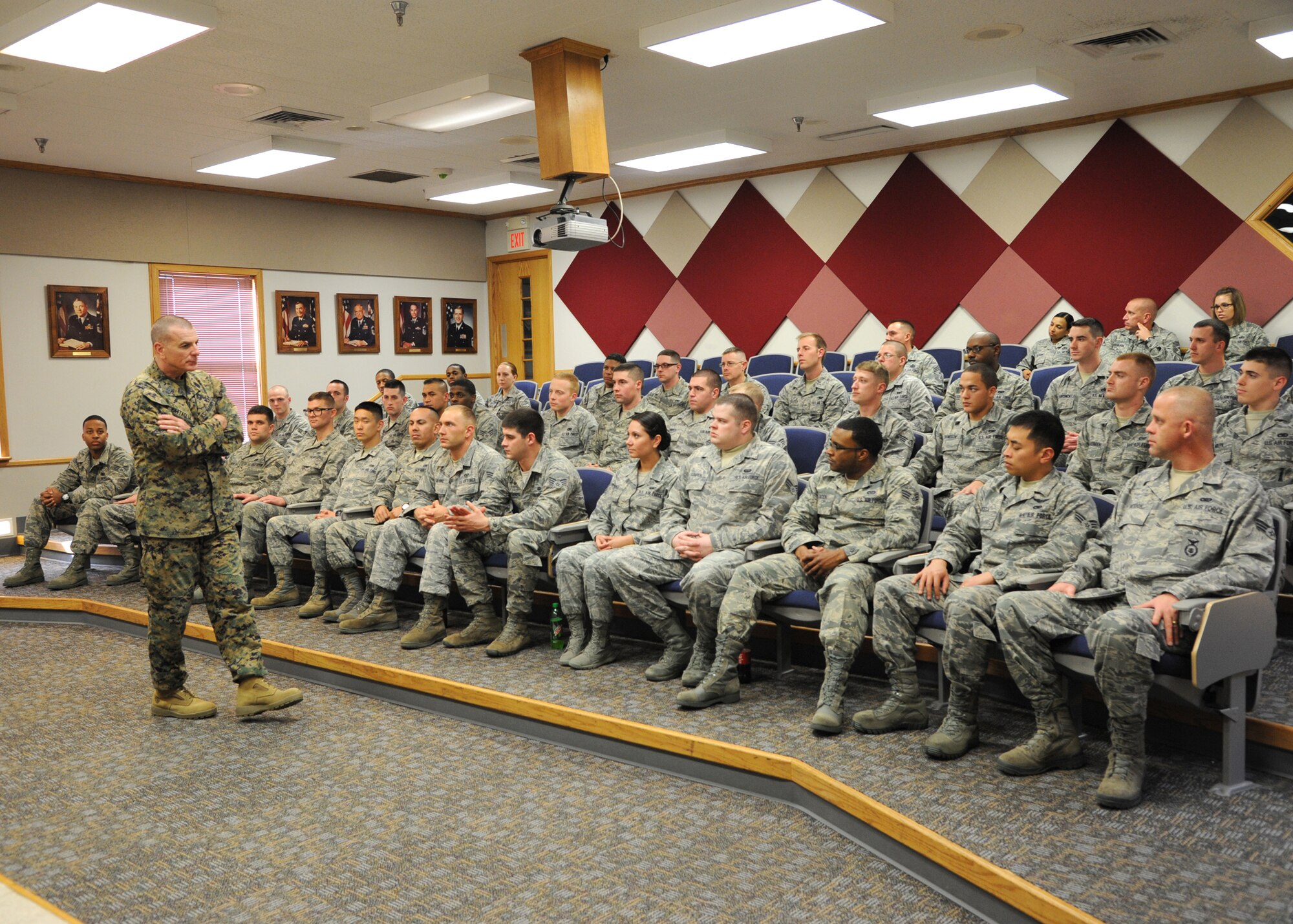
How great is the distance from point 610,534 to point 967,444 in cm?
175

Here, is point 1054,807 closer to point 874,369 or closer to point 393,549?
point 874,369

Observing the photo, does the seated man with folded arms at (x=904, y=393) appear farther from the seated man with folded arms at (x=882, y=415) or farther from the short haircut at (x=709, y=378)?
the short haircut at (x=709, y=378)

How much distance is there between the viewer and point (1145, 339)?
6785 millimetres

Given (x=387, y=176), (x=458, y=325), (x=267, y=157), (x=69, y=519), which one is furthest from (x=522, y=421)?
(x=458, y=325)

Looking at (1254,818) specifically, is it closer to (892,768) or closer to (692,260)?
(892,768)

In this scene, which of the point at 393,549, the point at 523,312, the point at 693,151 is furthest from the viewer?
the point at 523,312

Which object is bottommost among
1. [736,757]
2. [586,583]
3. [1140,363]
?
[736,757]

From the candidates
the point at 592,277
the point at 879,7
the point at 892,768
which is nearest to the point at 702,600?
the point at 892,768

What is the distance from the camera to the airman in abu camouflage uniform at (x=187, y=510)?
3.73 m

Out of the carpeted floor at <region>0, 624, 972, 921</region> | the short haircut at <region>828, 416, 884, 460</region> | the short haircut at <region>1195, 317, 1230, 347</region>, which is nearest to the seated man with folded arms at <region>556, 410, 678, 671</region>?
the carpeted floor at <region>0, 624, 972, 921</region>

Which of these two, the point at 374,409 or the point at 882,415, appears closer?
the point at 882,415

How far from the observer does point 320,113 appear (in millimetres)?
6738

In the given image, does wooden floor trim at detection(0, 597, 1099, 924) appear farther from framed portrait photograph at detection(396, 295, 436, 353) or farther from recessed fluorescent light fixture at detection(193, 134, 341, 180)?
framed portrait photograph at detection(396, 295, 436, 353)

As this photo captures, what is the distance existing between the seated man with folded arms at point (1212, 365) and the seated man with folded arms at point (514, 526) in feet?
9.96
